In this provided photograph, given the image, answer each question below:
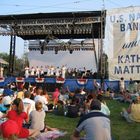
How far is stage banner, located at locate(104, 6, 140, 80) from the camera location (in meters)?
22.7

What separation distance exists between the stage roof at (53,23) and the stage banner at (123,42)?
2.98 m

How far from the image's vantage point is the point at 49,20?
2862 centimetres

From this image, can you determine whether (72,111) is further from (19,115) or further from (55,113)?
(19,115)

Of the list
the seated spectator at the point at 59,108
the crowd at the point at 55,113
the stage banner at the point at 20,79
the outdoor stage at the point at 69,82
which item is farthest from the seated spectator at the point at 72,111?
the stage banner at the point at 20,79

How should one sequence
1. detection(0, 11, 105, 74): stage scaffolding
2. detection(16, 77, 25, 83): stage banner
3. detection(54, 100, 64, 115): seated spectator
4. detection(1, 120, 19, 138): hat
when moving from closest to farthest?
1. detection(1, 120, 19, 138): hat
2. detection(54, 100, 64, 115): seated spectator
3. detection(16, 77, 25, 83): stage banner
4. detection(0, 11, 105, 74): stage scaffolding

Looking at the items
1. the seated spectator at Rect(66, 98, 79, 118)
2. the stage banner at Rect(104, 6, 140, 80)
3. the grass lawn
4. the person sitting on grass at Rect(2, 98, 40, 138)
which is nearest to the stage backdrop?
the stage banner at Rect(104, 6, 140, 80)

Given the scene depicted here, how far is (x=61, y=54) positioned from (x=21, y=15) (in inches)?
247

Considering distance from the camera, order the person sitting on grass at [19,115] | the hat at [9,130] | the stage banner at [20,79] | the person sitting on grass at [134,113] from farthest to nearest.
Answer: the stage banner at [20,79] < the person sitting on grass at [134,113] < the person sitting on grass at [19,115] < the hat at [9,130]

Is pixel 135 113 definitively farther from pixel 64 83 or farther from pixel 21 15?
pixel 21 15

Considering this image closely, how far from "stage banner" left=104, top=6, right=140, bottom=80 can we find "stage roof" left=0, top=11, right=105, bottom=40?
298cm

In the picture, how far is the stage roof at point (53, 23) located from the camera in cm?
2750

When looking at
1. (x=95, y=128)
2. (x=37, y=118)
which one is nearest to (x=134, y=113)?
(x=37, y=118)

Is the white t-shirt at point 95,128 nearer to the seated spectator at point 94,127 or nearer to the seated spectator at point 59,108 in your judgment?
the seated spectator at point 94,127

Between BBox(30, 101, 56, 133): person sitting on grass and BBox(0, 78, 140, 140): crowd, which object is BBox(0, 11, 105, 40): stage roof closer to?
BBox(0, 78, 140, 140): crowd
